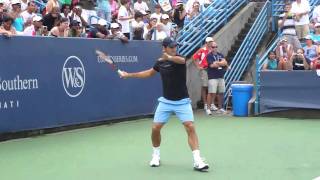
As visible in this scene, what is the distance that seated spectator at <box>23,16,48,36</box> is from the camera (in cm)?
1294

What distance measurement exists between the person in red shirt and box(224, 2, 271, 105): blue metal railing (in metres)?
0.78

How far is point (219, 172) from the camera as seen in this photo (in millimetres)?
8234

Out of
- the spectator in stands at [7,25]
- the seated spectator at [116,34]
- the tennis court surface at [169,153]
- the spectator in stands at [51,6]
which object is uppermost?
the spectator in stands at [51,6]

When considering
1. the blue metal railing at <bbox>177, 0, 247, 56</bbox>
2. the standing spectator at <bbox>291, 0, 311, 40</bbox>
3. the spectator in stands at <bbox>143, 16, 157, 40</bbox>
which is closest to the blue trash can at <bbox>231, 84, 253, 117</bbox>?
the blue metal railing at <bbox>177, 0, 247, 56</bbox>

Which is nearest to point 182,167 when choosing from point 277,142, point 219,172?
point 219,172

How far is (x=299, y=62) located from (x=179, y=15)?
474cm

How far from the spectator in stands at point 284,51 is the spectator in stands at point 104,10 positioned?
502 cm

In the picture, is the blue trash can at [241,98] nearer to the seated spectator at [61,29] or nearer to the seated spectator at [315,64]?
the seated spectator at [315,64]

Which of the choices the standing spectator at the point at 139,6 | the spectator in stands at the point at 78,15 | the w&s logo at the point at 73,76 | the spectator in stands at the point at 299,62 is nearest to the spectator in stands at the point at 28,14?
the spectator in stands at the point at 78,15

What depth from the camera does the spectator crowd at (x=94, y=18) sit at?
1307 cm

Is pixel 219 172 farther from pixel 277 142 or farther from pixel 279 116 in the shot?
pixel 279 116

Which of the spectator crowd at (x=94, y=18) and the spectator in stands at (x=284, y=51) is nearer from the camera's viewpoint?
the spectator crowd at (x=94, y=18)

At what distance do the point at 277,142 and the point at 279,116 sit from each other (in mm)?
4794

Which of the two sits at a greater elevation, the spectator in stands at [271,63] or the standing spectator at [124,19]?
the standing spectator at [124,19]
